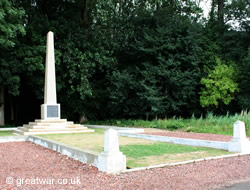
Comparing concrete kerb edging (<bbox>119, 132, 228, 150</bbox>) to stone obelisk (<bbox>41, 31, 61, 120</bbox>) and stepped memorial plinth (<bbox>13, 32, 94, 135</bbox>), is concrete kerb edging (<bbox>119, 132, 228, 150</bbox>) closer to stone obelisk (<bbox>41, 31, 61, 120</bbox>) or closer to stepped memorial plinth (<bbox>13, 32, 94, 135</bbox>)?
stepped memorial plinth (<bbox>13, 32, 94, 135</bbox>)

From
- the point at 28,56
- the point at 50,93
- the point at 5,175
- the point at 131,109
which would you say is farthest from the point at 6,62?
the point at 5,175

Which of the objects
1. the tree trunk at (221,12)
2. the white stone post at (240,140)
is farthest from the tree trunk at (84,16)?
the white stone post at (240,140)

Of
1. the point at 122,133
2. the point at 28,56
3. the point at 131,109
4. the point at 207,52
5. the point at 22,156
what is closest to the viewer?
the point at 22,156

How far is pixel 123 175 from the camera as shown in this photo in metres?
6.46

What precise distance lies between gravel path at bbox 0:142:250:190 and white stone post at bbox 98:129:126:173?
0.21 m

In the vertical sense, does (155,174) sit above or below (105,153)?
below

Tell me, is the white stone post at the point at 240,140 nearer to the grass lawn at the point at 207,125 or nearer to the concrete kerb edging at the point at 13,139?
the grass lawn at the point at 207,125

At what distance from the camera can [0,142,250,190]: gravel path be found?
5828mm

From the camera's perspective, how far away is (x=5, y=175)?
6.63 meters

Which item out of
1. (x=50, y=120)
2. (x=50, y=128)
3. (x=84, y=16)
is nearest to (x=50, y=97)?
(x=50, y=120)

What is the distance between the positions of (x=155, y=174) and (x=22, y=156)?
4.70 m

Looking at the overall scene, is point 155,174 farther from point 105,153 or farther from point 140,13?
point 140,13

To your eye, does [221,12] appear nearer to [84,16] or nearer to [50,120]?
[84,16]

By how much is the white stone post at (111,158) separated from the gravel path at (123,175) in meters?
0.21
